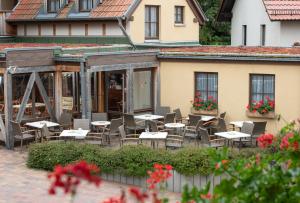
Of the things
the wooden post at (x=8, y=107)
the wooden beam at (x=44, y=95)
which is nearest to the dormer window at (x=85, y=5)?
the wooden beam at (x=44, y=95)

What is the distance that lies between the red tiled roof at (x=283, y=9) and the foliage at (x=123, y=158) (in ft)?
42.4

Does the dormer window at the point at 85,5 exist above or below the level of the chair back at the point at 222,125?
above

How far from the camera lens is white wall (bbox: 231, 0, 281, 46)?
2644 centimetres

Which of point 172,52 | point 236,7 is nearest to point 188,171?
point 172,52

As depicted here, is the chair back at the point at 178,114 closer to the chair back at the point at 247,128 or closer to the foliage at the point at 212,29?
the chair back at the point at 247,128

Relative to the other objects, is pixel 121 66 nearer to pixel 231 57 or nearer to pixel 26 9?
pixel 231 57

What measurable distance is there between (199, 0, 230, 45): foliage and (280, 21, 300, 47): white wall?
40.7 ft

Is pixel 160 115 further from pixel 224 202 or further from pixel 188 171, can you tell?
pixel 224 202

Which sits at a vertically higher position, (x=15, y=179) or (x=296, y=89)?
(x=296, y=89)

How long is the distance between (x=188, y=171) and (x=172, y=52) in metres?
8.06

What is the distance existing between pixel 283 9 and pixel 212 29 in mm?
14384

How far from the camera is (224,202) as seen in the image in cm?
464

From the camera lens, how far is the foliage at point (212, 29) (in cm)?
3841

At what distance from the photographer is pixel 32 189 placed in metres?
12.9
